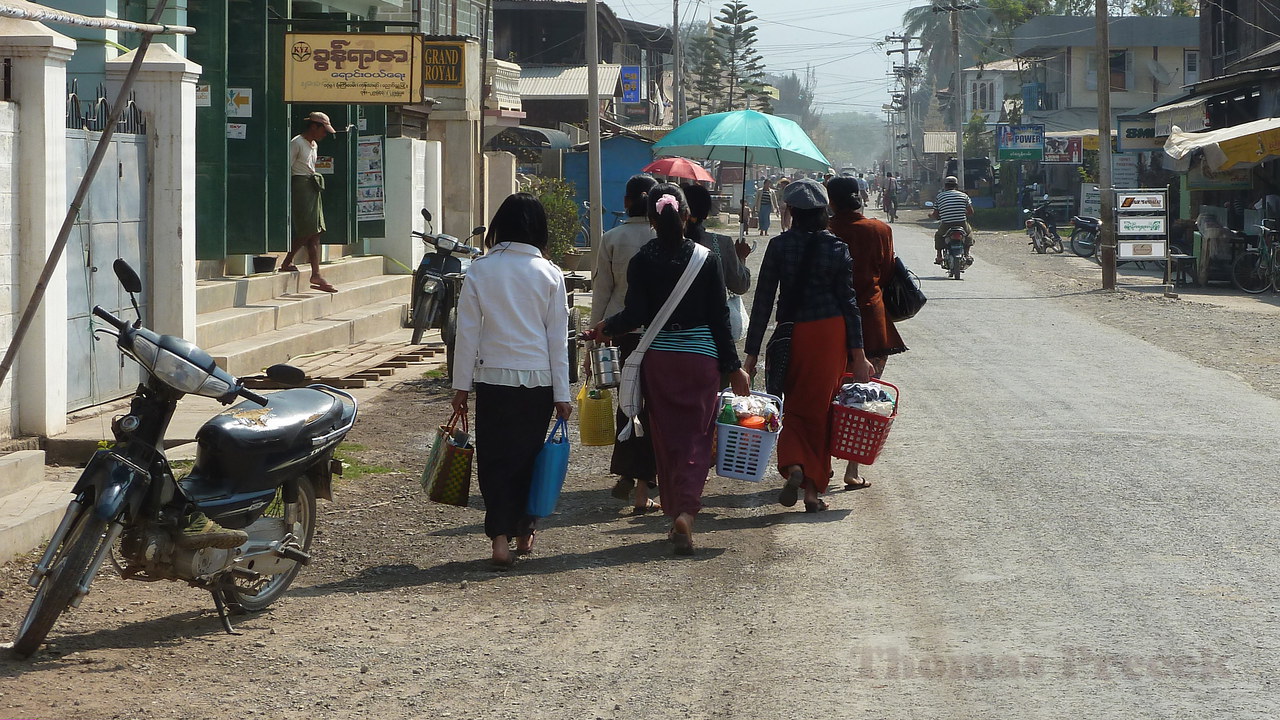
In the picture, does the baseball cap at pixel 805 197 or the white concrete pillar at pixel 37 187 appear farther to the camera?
the white concrete pillar at pixel 37 187

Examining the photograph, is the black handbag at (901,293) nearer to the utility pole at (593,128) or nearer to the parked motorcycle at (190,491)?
the parked motorcycle at (190,491)

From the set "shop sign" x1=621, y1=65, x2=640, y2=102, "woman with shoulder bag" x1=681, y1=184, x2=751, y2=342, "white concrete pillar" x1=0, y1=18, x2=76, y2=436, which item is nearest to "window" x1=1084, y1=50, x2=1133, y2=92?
"shop sign" x1=621, y1=65, x2=640, y2=102

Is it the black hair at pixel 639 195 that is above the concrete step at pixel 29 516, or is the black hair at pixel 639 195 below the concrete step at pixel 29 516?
above

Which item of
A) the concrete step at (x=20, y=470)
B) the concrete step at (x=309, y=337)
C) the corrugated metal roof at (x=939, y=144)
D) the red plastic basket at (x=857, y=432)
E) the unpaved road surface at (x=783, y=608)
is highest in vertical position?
the corrugated metal roof at (x=939, y=144)

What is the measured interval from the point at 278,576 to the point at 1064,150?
44.6m

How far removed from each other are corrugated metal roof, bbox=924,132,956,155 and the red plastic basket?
74717 millimetres

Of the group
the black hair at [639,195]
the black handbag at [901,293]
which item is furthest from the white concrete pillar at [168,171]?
the black handbag at [901,293]

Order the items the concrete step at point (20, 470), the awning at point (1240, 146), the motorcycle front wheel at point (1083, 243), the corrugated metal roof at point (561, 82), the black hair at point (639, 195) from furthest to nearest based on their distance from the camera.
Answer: the corrugated metal roof at point (561, 82) → the motorcycle front wheel at point (1083, 243) → the awning at point (1240, 146) → the black hair at point (639, 195) → the concrete step at point (20, 470)

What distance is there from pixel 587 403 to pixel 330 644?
226 cm

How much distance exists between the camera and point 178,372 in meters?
4.73

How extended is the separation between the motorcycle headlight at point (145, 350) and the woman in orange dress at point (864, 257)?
13.7 feet

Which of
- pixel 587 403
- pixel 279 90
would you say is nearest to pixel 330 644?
pixel 587 403

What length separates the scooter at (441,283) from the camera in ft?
37.2

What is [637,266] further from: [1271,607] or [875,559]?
[1271,607]
